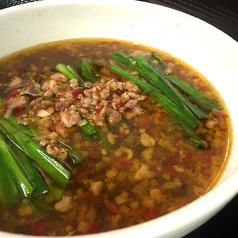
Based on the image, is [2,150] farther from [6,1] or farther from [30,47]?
[6,1]

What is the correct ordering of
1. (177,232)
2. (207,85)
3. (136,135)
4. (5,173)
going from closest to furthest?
(177,232), (5,173), (136,135), (207,85)

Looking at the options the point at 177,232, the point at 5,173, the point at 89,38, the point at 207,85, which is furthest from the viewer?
the point at 89,38

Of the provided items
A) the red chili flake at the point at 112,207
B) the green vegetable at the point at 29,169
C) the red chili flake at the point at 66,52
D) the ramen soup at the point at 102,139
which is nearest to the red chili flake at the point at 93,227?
the ramen soup at the point at 102,139

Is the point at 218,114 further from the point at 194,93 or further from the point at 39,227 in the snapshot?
the point at 39,227

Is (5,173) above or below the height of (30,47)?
below

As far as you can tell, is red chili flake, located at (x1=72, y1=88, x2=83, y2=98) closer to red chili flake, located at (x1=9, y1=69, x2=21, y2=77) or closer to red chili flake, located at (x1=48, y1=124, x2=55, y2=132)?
red chili flake, located at (x1=48, y1=124, x2=55, y2=132)

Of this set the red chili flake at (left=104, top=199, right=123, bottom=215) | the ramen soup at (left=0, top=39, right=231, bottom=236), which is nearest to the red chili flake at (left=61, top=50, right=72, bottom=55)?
the ramen soup at (left=0, top=39, right=231, bottom=236)

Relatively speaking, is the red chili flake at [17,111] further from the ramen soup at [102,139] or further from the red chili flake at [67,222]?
the red chili flake at [67,222]

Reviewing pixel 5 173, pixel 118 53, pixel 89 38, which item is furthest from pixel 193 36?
pixel 5 173
